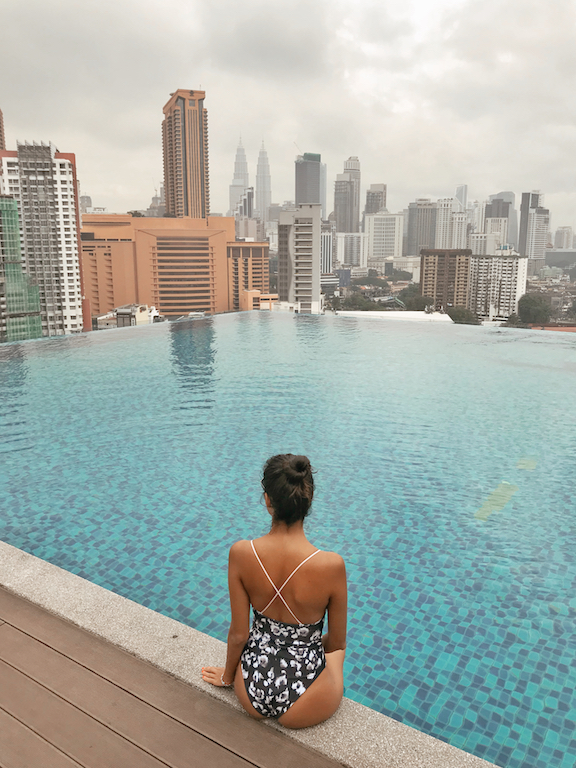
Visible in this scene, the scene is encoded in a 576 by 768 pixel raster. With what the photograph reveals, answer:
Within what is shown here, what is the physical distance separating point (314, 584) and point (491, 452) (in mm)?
3611

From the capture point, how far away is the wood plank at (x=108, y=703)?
4.27 feet

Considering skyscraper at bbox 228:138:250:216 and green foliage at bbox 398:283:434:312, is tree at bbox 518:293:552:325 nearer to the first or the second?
green foliage at bbox 398:283:434:312

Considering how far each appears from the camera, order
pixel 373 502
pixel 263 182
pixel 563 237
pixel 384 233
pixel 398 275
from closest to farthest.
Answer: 1. pixel 373 502
2. pixel 563 237
3. pixel 398 275
4. pixel 384 233
5. pixel 263 182

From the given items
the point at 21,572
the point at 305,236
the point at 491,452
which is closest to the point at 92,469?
the point at 21,572

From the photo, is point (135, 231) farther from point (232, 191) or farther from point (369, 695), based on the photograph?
point (232, 191)

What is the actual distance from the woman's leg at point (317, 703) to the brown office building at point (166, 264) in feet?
186

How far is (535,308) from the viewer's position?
135 feet

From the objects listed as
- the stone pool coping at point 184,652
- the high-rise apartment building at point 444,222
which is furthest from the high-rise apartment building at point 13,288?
the high-rise apartment building at point 444,222

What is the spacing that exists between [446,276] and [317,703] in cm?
5656

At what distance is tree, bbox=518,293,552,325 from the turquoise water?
111ft

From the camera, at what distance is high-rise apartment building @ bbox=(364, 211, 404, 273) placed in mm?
101062

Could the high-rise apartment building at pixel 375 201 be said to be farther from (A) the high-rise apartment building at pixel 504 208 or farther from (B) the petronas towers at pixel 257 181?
(B) the petronas towers at pixel 257 181

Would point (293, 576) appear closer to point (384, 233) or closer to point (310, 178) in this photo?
point (310, 178)

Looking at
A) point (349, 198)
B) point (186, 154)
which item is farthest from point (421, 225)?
point (186, 154)
